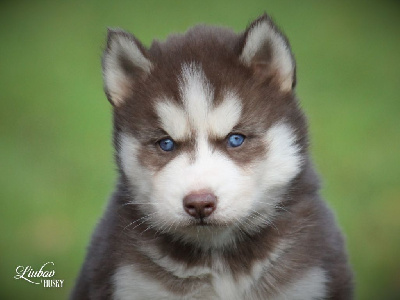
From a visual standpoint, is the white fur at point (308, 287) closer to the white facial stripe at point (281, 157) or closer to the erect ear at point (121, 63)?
the white facial stripe at point (281, 157)

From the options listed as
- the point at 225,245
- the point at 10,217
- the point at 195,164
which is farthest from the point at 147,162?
the point at 10,217

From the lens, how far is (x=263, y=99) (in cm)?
505

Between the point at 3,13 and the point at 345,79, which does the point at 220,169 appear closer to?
the point at 3,13

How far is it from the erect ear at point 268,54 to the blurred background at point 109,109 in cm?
233

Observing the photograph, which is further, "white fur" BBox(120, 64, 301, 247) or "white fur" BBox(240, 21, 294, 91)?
"white fur" BBox(240, 21, 294, 91)

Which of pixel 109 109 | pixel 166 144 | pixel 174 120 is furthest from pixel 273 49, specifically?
Result: pixel 109 109

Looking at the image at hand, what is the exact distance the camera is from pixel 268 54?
5133 mm

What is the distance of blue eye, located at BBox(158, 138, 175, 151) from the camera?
495 cm

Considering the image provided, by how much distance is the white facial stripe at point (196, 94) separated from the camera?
484 cm

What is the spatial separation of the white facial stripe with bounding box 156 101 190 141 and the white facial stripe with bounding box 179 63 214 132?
43mm

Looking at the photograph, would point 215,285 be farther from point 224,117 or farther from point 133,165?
point 224,117

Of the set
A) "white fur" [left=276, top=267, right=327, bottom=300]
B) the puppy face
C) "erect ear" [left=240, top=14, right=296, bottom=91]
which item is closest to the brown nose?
the puppy face

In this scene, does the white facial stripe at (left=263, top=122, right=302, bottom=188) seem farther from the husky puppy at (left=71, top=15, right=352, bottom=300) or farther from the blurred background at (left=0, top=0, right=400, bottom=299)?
the blurred background at (left=0, top=0, right=400, bottom=299)

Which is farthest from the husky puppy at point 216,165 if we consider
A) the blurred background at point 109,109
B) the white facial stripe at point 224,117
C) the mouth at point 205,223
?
the blurred background at point 109,109
